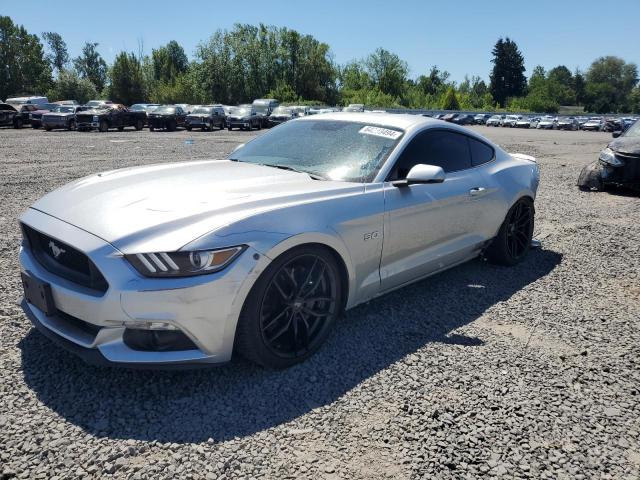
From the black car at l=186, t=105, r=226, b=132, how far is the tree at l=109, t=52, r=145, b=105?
43.4 m

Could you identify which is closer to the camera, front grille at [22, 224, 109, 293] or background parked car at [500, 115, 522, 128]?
front grille at [22, 224, 109, 293]

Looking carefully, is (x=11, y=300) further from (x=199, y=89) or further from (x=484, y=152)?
(x=199, y=89)

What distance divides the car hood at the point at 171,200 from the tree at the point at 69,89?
81.3m

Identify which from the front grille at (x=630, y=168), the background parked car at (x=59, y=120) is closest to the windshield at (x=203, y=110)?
the background parked car at (x=59, y=120)

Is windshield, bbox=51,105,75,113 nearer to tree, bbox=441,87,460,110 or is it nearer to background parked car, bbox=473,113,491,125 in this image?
background parked car, bbox=473,113,491,125

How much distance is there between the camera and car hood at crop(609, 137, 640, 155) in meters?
8.97

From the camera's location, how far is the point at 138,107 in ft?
120

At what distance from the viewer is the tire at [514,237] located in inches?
191

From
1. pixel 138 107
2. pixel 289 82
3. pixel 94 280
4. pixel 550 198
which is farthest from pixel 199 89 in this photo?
pixel 94 280

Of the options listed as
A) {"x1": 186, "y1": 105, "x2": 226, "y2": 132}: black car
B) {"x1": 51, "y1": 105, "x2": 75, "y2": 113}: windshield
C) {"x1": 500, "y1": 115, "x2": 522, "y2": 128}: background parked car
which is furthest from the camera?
{"x1": 500, "y1": 115, "x2": 522, "y2": 128}: background parked car

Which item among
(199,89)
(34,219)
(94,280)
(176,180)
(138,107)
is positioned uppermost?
(199,89)

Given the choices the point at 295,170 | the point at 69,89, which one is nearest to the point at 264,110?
the point at 295,170

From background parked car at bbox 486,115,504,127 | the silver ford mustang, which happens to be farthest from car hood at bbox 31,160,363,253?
background parked car at bbox 486,115,504,127

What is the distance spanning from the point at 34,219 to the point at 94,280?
2.52 ft
